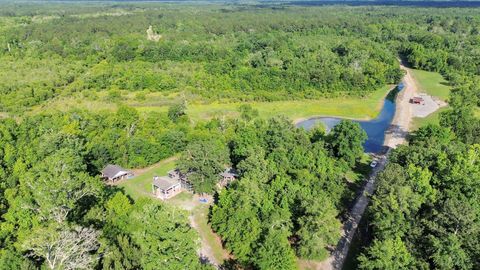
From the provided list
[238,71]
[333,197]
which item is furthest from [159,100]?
[333,197]

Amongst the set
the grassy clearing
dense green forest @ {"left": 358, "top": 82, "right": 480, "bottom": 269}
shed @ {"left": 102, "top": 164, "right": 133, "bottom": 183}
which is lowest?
shed @ {"left": 102, "top": 164, "right": 133, "bottom": 183}

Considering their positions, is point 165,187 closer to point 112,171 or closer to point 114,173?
point 114,173

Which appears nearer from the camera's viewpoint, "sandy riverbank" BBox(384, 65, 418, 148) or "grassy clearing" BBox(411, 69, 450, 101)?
"sandy riverbank" BBox(384, 65, 418, 148)

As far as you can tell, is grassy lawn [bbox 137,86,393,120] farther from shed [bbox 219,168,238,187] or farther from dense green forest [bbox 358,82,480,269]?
dense green forest [bbox 358,82,480,269]

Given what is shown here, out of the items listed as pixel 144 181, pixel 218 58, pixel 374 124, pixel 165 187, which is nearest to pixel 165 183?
pixel 165 187

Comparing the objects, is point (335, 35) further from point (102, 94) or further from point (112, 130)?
point (112, 130)

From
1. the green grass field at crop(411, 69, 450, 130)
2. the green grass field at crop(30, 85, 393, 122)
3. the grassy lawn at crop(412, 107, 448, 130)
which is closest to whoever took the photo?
the grassy lawn at crop(412, 107, 448, 130)

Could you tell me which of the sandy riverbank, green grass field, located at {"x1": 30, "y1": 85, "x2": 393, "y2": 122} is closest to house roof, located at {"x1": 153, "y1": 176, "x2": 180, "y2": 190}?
green grass field, located at {"x1": 30, "y1": 85, "x2": 393, "y2": 122}
